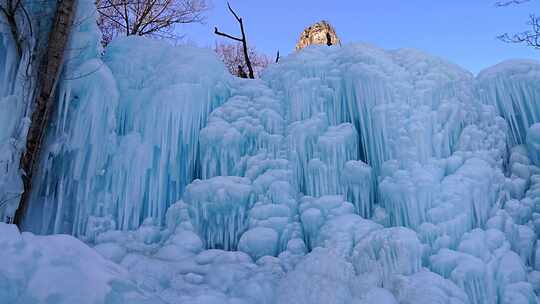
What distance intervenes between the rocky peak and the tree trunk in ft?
43.0

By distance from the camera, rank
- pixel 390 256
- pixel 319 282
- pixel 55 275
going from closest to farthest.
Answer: pixel 55 275
pixel 319 282
pixel 390 256

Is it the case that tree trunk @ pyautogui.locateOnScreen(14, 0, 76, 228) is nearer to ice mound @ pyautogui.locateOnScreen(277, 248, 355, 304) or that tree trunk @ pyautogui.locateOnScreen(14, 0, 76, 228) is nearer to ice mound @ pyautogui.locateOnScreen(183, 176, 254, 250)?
ice mound @ pyautogui.locateOnScreen(183, 176, 254, 250)

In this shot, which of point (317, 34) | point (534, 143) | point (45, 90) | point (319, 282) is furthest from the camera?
point (317, 34)

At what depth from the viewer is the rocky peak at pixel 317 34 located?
16375 millimetres

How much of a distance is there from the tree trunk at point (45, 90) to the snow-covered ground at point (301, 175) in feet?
0.42

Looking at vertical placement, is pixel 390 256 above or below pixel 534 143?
below

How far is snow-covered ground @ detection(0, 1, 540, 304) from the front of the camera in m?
3.31

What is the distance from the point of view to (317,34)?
16.6 m

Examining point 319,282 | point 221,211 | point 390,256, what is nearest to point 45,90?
point 221,211

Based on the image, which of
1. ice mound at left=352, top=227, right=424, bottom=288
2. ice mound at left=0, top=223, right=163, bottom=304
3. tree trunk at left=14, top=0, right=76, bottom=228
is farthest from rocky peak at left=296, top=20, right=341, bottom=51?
ice mound at left=0, top=223, right=163, bottom=304

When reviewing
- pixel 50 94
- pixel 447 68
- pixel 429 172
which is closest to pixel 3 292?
pixel 50 94

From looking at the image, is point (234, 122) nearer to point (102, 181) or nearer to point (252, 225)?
point (252, 225)

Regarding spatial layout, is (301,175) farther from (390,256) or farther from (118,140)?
(118,140)

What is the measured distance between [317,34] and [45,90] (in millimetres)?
14029
